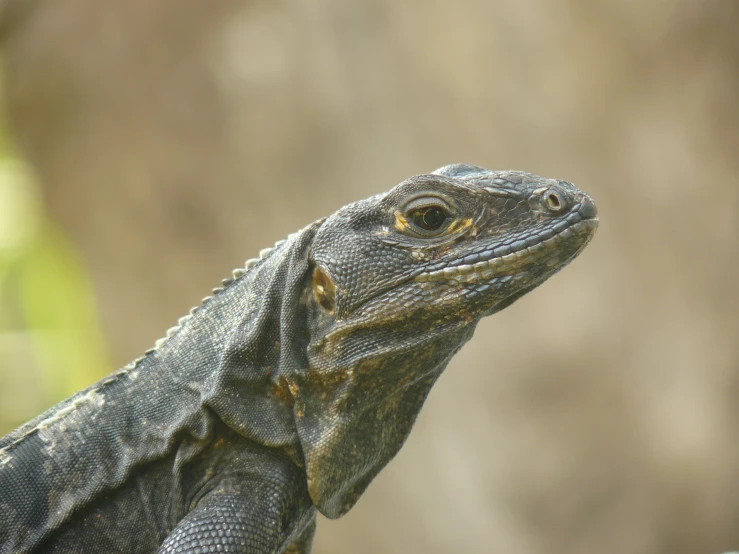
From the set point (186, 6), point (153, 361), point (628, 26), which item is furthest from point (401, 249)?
point (186, 6)

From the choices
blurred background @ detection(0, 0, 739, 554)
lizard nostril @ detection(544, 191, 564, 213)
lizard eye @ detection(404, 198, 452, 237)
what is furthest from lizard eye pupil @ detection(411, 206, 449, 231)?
blurred background @ detection(0, 0, 739, 554)

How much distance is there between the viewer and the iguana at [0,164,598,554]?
289cm

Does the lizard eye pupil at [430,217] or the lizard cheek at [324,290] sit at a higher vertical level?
the lizard eye pupil at [430,217]

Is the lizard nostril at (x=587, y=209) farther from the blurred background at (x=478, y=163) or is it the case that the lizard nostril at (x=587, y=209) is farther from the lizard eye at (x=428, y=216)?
the blurred background at (x=478, y=163)

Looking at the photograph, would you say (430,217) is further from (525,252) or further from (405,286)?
(525,252)

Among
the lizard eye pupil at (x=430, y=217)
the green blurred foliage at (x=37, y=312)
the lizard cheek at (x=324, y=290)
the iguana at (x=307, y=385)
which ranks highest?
the green blurred foliage at (x=37, y=312)

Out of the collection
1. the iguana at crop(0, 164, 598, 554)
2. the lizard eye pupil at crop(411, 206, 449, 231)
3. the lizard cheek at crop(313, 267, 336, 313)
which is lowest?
the iguana at crop(0, 164, 598, 554)

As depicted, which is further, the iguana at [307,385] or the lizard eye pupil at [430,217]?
the lizard eye pupil at [430,217]

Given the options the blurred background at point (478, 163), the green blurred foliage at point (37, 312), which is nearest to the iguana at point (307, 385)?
the blurred background at point (478, 163)

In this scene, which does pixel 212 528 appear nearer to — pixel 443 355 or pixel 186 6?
pixel 443 355

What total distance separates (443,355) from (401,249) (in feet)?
1.45

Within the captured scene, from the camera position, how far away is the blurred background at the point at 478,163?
336 inches

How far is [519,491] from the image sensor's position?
31.1 feet

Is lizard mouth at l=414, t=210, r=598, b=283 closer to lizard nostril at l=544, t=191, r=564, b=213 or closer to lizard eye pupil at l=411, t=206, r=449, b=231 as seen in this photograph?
lizard nostril at l=544, t=191, r=564, b=213
